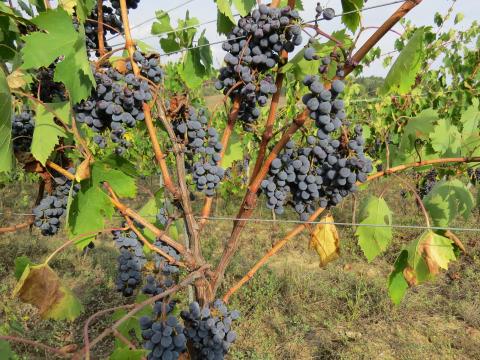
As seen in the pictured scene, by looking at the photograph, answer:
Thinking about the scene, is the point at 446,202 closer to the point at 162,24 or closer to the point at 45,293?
the point at 162,24

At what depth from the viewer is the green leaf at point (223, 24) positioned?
146 cm

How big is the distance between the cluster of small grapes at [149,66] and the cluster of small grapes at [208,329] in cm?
79

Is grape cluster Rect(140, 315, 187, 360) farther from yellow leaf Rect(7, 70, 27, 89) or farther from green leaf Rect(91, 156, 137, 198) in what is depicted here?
yellow leaf Rect(7, 70, 27, 89)

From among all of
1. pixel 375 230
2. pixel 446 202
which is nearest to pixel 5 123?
pixel 375 230

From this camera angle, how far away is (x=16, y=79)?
1.44 m

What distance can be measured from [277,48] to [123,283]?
58.5 inches

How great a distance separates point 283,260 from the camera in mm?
5355

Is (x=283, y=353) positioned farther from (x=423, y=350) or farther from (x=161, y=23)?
(x=161, y=23)

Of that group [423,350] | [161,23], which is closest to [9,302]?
[161,23]

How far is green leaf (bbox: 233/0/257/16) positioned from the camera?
4.33 ft

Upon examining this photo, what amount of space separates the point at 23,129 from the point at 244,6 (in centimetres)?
102

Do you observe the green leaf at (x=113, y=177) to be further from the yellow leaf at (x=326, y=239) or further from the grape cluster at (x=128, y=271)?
the yellow leaf at (x=326, y=239)

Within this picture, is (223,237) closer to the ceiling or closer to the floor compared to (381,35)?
closer to the floor

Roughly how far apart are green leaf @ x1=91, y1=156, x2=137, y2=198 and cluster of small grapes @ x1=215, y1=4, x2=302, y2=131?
487 mm
